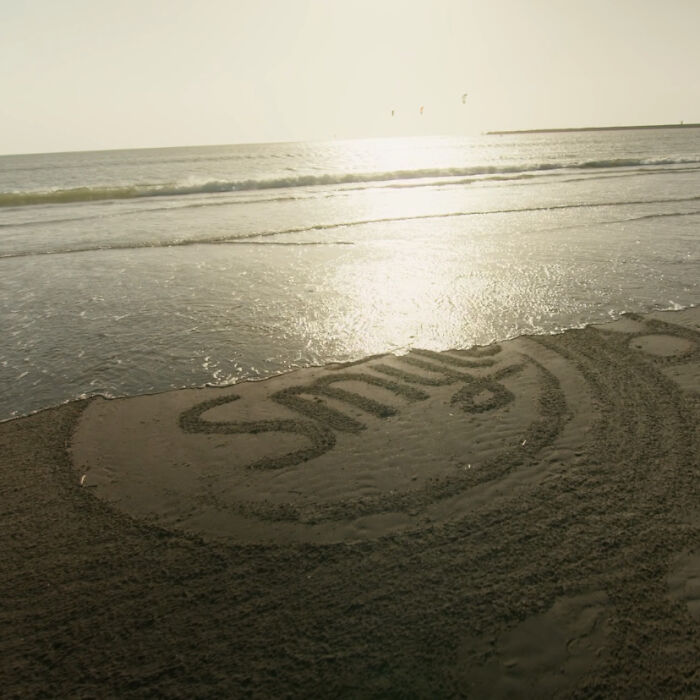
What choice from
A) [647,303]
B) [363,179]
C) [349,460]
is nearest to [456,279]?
[647,303]

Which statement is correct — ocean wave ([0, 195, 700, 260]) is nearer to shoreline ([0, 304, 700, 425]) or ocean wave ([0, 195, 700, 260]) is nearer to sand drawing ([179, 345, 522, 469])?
shoreline ([0, 304, 700, 425])

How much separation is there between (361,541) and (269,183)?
21.8 metres

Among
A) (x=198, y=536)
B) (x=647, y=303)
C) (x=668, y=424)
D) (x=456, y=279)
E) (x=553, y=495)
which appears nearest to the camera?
(x=198, y=536)

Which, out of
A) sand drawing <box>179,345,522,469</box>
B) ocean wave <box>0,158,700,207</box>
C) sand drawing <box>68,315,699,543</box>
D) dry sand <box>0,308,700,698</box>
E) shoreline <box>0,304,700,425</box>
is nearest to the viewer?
dry sand <box>0,308,700,698</box>

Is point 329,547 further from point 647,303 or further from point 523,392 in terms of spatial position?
point 647,303

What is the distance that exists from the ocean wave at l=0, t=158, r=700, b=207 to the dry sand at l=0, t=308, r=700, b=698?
18803 millimetres

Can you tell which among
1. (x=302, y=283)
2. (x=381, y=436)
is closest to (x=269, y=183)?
(x=302, y=283)

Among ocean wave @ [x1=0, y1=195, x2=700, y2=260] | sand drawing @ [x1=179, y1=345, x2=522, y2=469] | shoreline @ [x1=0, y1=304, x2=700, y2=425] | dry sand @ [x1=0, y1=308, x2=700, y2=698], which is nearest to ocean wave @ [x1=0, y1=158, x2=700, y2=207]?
ocean wave @ [x1=0, y1=195, x2=700, y2=260]

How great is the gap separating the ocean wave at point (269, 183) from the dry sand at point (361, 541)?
18.8 metres

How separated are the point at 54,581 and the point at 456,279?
17.2ft

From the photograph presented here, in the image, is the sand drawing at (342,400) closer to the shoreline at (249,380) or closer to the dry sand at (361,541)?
the dry sand at (361,541)

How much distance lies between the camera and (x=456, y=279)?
6.14 meters

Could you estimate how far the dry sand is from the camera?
5.53 feet

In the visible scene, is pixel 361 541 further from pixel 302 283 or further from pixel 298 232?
pixel 298 232
